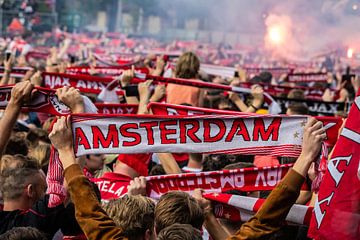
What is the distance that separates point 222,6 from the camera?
21484 millimetres

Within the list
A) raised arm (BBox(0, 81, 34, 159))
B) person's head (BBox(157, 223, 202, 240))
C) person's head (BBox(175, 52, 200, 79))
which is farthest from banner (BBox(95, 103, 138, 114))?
person's head (BBox(157, 223, 202, 240))

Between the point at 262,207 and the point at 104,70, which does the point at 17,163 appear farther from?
the point at 104,70

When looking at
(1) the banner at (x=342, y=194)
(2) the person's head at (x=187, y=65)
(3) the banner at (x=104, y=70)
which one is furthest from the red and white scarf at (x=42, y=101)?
(3) the banner at (x=104, y=70)

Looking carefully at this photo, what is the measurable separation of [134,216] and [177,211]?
204 mm

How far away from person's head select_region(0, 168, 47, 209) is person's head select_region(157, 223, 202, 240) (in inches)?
46.7

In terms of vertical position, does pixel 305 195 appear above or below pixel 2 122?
below

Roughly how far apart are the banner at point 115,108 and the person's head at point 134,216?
8.42 ft

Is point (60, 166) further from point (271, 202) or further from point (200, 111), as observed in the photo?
point (200, 111)

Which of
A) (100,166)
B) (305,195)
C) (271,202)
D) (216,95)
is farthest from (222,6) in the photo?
(271,202)

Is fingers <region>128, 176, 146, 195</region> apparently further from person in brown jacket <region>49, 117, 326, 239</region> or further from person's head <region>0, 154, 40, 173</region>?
person in brown jacket <region>49, 117, 326, 239</region>

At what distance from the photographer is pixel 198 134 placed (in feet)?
15.1

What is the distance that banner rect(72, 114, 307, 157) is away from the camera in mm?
4477

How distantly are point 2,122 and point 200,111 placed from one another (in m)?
1.58

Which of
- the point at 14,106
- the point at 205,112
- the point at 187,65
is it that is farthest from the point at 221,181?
the point at 187,65
